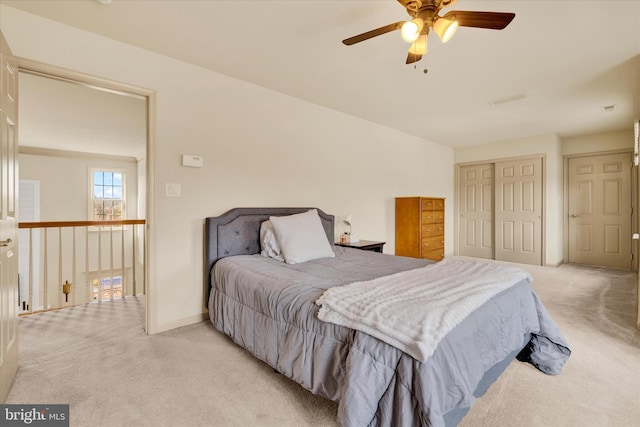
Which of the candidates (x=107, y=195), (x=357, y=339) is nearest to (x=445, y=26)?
(x=357, y=339)

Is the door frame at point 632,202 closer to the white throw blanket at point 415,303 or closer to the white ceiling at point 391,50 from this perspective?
the white ceiling at point 391,50

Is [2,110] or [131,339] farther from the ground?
[2,110]

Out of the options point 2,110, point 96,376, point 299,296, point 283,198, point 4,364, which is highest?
point 2,110

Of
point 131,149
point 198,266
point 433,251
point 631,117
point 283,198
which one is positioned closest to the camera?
point 198,266

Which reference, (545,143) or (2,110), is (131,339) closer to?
(2,110)

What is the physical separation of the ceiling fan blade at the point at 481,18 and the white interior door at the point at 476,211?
5.02m

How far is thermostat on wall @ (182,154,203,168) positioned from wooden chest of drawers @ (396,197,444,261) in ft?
10.5

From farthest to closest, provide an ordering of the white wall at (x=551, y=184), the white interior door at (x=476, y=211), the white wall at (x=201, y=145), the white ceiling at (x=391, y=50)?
the white interior door at (x=476, y=211) → the white wall at (x=551, y=184) → the white wall at (x=201, y=145) → the white ceiling at (x=391, y=50)

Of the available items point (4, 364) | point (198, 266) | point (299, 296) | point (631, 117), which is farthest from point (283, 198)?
point (631, 117)

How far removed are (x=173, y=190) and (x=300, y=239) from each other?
1218 millimetres

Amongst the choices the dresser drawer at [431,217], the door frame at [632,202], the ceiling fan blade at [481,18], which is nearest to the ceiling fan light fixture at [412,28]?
the ceiling fan blade at [481,18]

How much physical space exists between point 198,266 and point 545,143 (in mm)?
5902

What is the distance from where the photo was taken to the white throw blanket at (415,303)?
1.17m

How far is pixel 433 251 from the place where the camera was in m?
4.89
